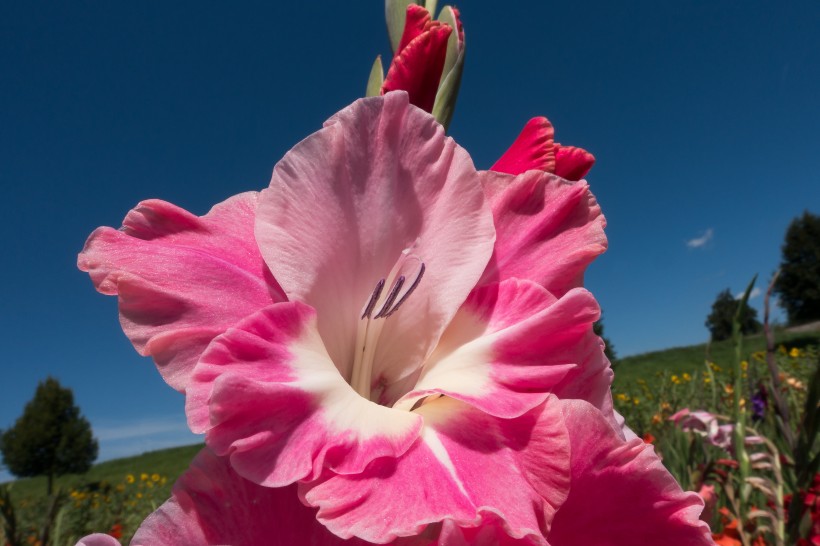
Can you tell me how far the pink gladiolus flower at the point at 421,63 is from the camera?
71 cm

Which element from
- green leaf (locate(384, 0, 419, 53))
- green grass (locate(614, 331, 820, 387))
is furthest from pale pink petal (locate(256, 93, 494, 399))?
green grass (locate(614, 331, 820, 387))

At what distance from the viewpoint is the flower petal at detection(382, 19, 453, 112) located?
28.1 inches

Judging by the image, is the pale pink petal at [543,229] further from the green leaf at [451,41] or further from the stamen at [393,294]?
the green leaf at [451,41]

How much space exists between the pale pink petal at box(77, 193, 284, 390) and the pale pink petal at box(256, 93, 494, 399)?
0.04 meters

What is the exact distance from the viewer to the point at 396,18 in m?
0.95

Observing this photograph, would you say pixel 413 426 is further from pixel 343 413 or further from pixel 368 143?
pixel 368 143

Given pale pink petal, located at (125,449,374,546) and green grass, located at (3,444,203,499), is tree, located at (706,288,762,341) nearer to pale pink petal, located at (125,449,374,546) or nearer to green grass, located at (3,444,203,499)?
green grass, located at (3,444,203,499)

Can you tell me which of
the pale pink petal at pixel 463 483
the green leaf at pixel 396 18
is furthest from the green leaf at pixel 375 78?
the pale pink petal at pixel 463 483

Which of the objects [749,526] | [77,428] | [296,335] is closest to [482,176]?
[296,335]

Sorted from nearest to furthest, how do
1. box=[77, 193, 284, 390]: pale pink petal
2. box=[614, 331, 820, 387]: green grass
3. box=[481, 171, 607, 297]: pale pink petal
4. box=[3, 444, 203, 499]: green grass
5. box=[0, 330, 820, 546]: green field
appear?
box=[77, 193, 284, 390]: pale pink petal → box=[481, 171, 607, 297]: pale pink petal → box=[0, 330, 820, 546]: green field → box=[614, 331, 820, 387]: green grass → box=[3, 444, 203, 499]: green grass

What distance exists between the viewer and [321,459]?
0.49 meters

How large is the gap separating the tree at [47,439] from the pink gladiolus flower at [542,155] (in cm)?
2572

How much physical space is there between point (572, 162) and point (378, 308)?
1.05 ft

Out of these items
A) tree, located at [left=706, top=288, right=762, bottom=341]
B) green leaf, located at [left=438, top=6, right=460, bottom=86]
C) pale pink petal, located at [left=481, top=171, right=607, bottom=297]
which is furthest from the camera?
tree, located at [left=706, top=288, right=762, bottom=341]
